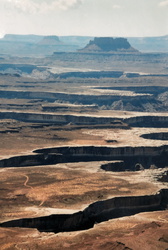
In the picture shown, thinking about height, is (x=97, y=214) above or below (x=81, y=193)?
below

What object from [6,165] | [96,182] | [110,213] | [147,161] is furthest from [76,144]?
[110,213]

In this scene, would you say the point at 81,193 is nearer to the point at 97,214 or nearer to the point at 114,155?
the point at 97,214

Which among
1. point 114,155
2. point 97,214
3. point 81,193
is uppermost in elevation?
point 81,193

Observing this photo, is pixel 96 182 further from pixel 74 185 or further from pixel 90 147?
pixel 90 147

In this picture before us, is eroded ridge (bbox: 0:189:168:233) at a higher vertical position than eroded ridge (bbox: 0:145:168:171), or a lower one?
lower

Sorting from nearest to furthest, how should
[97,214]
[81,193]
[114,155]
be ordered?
[97,214] → [81,193] → [114,155]

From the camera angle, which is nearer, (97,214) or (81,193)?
(97,214)

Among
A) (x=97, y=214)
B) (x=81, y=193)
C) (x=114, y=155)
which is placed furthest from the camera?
(x=114, y=155)

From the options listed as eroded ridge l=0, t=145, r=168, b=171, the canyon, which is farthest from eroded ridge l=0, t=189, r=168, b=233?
eroded ridge l=0, t=145, r=168, b=171

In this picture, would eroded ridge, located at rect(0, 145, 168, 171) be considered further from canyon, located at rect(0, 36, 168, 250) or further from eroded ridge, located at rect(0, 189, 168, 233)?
eroded ridge, located at rect(0, 189, 168, 233)

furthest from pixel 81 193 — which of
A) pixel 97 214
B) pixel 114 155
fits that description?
pixel 114 155

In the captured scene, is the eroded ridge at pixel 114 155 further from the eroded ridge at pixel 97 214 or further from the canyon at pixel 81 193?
the eroded ridge at pixel 97 214
